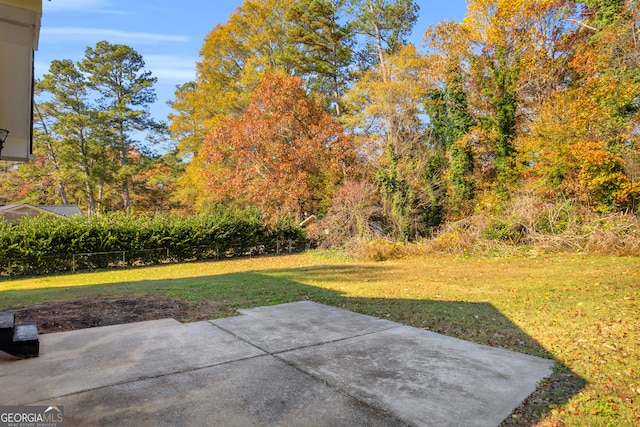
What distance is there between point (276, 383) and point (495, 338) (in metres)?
2.90

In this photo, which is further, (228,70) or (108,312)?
(228,70)

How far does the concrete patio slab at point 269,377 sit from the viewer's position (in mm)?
2584

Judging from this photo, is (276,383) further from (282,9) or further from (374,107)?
(282,9)

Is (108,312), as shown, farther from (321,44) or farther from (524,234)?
(321,44)

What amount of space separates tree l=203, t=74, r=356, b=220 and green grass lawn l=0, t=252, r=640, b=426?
6.28 metres

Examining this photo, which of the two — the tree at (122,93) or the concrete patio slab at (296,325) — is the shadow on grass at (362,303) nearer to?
the concrete patio slab at (296,325)

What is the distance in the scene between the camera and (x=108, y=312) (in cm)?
584

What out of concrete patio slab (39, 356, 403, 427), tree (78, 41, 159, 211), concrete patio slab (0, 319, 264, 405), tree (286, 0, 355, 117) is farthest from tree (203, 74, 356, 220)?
concrete patio slab (39, 356, 403, 427)

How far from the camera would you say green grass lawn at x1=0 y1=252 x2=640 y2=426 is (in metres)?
3.08

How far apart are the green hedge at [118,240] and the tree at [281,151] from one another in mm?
1836

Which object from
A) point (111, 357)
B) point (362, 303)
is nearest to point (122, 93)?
point (362, 303)

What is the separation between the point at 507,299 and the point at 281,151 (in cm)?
1369

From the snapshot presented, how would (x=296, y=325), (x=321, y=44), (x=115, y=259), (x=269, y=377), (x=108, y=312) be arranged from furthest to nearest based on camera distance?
1. (x=321, y=44)
2. (x=115, y=259)
3. (x=108, y=312)
4. (x=296, y=325)
5. (x=269, y=377)

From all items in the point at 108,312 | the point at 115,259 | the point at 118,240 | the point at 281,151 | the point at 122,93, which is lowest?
the point at 115,259
